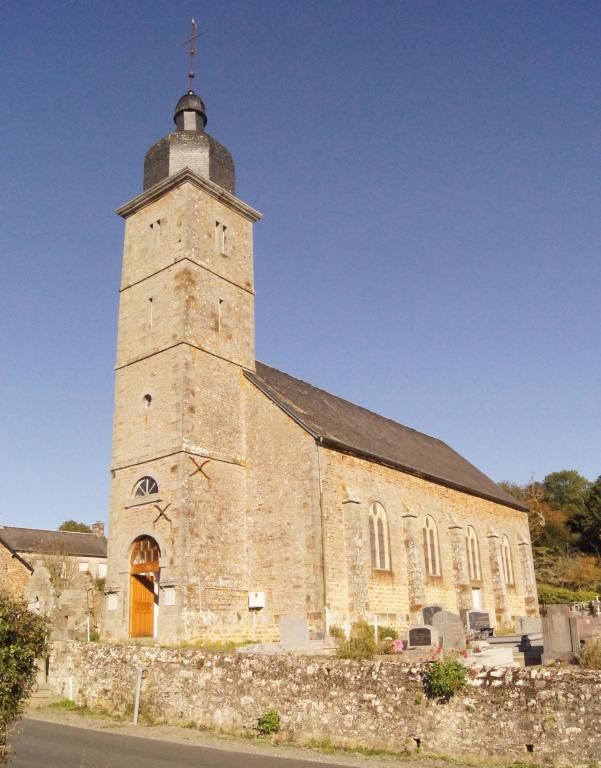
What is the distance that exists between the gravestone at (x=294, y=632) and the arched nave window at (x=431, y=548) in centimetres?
1166

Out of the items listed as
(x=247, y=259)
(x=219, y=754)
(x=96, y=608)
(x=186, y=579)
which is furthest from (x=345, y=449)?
(x=96, y=608)

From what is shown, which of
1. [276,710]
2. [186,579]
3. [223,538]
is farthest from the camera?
[223,538]

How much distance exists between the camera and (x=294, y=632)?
53.0ft

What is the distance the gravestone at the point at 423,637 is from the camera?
49.3 ft

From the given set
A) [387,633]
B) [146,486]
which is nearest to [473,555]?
[387,633]

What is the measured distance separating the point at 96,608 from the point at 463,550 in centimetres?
1867

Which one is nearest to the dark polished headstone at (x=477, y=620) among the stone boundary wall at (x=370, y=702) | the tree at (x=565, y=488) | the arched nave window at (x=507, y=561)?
the arched nave window at (x=507, y=561)

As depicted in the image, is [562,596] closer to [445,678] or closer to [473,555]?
[473,555]

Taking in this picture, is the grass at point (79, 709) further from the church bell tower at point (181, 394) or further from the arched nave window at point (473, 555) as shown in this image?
the arched nave window at point (473, 555)

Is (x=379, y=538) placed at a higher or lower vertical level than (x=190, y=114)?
lower

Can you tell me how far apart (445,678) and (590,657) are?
3.11 metres

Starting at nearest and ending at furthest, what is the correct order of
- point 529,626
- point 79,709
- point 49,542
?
point 79,709 < point 529,626 < point 49,542

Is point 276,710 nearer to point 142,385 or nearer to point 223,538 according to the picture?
point 223,538

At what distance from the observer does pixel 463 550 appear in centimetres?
2827
